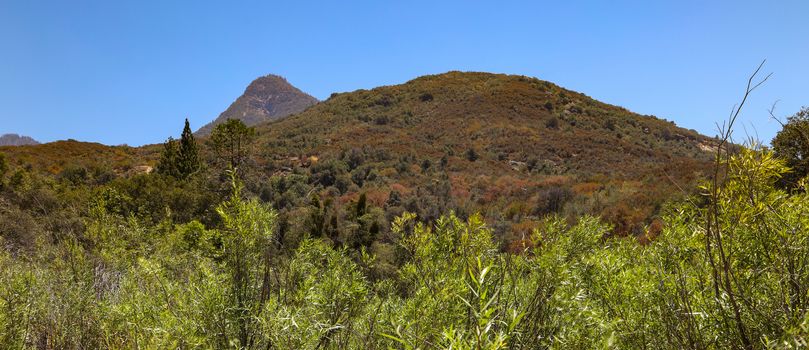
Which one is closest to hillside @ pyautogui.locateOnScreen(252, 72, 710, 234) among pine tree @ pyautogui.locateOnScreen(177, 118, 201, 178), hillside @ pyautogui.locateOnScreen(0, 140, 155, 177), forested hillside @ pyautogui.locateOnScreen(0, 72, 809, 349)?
forested hillside @ pyautogui.locateOnScreen(0, 72, 809, 349)

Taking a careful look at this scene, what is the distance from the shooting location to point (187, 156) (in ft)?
83.2

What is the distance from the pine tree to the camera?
24656 mm

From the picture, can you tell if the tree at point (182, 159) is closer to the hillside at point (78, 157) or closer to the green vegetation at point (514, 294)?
the hillside at point (78, 157)

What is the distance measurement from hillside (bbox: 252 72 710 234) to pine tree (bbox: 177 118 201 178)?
681 centimetres

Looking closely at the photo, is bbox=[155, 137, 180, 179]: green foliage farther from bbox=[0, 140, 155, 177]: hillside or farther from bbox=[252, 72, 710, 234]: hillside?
bbox=[252, 72, 710, 234]: hillside

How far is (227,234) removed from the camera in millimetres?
3291

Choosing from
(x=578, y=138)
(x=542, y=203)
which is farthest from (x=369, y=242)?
(x=578, y=138)

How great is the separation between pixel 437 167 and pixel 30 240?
82.1 ft

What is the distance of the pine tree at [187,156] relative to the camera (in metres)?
24.7

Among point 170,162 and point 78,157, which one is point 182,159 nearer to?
point 170,162

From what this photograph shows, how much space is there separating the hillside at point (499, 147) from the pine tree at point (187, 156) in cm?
681

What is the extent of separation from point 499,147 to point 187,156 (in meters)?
25.6

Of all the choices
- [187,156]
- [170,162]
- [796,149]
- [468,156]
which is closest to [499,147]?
[468,156]

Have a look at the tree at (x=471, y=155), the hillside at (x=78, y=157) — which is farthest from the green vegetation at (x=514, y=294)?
the tree at (x=471, y=155)
